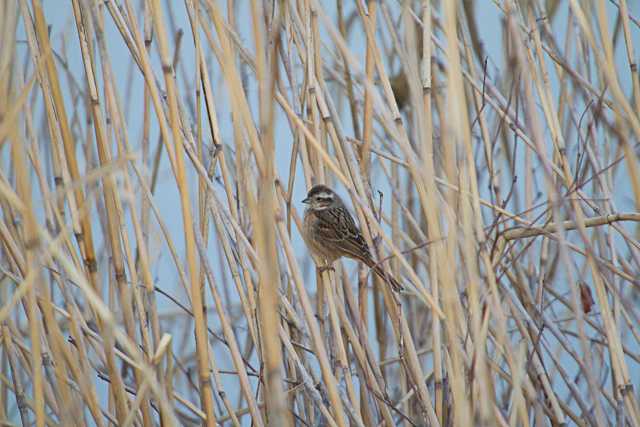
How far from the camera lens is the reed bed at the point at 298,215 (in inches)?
56.5

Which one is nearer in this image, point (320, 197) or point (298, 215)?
point (298, 215)

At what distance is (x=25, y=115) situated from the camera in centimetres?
218

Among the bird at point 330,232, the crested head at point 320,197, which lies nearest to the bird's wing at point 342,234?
the bird at point 330,232

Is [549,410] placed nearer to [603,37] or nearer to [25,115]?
[603,37]

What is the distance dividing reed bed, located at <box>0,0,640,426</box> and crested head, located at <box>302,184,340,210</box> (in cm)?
18

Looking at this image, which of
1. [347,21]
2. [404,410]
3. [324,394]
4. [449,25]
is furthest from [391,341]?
[449,25]

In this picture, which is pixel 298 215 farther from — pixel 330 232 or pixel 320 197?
pixel 330 232

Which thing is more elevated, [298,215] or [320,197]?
[320,197]

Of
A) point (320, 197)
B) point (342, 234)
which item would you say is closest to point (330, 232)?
point (342, 234)

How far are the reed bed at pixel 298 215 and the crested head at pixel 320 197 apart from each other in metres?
0.18

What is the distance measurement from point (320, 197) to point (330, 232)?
49cm

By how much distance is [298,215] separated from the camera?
2.45 m

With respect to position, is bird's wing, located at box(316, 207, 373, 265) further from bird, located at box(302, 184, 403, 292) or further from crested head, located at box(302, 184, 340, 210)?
crested head, located at box(302, 184, 340, 210)

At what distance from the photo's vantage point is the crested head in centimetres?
255
